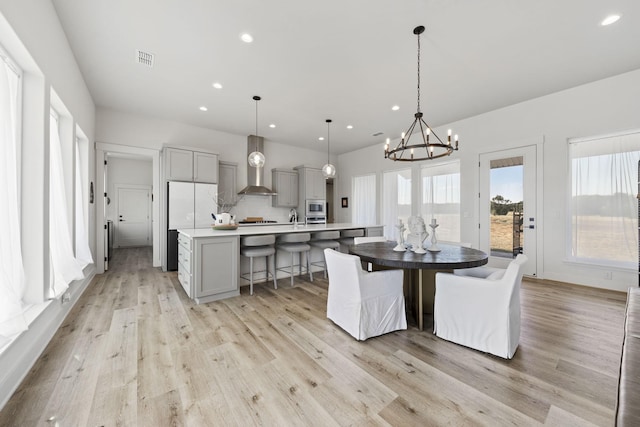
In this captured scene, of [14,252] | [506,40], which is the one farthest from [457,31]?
[14,252]

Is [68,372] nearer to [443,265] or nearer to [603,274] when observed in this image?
[443,265]

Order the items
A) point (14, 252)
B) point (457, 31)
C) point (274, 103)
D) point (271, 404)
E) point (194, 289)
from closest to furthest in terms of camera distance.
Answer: point (271, 404), point (14, 252), point (457, 31), point (194, 289), point (274, 103)

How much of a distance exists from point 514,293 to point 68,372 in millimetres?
3327

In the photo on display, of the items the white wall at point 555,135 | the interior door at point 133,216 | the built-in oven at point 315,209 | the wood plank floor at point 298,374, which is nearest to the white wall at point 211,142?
the built-in oven at point 315,209

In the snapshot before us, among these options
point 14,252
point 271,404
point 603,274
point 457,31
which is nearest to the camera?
point 271,404

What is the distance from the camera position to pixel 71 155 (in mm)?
3053

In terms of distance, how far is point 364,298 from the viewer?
221 cm

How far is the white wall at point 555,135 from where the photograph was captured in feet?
11.2

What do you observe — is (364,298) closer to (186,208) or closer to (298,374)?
(298,374)

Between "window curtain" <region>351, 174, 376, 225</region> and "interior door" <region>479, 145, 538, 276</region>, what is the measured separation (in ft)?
9.12

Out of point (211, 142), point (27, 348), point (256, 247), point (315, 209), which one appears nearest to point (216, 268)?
point (256, 247)

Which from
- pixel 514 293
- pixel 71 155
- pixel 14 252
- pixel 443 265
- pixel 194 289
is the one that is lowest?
pixel 194 289

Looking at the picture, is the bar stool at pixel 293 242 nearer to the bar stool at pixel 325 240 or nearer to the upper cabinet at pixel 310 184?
the bar stool at pixel 325 240

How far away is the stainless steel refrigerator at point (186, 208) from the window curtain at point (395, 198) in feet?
13.8
